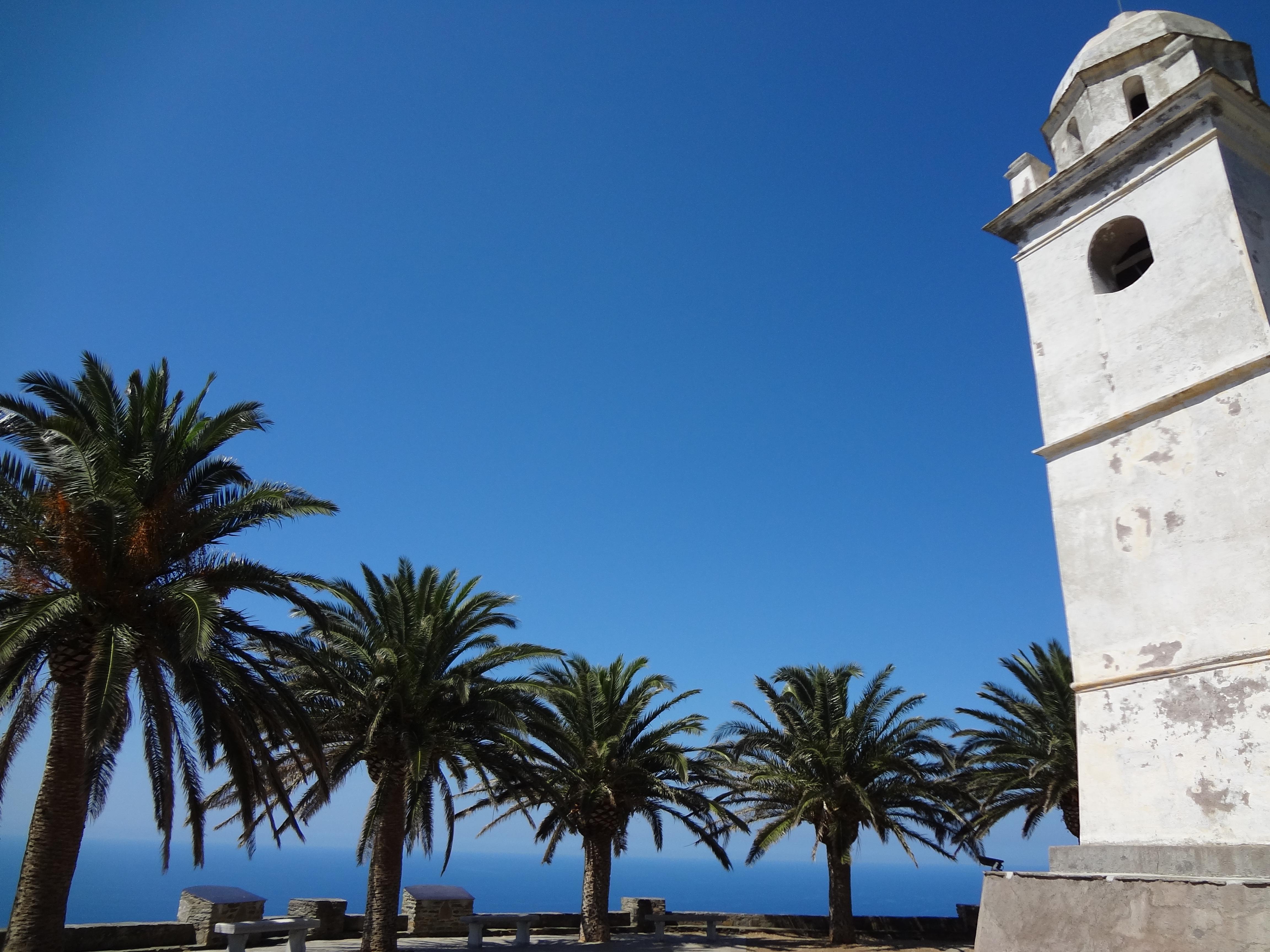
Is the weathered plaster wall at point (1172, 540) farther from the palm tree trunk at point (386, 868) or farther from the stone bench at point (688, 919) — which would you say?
the stone bench at point (688, 919)

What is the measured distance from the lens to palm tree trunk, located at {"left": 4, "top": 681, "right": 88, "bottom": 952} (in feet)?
33.7

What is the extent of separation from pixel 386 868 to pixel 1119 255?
50.8 ft

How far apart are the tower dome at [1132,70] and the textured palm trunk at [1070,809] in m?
15.8

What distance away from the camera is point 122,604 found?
11.5 m

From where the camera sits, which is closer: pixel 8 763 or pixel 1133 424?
pixel 1133 424

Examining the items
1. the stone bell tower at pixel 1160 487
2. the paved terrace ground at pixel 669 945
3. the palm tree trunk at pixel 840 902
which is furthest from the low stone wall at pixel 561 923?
the stone bell tower at pixel 1160 487

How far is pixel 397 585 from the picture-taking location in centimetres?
1747

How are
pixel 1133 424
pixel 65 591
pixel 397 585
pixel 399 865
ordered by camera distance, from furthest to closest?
pixel 397 585 < pixel 399 865 < pixel 65 591 < pixel 1133 424

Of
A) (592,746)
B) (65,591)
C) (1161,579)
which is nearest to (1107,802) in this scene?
(1161,579)

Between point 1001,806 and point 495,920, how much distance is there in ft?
43.5

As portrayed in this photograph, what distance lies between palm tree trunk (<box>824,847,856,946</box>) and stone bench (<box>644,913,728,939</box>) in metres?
3.14

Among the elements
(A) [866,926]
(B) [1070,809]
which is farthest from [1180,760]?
(A) [866,926]

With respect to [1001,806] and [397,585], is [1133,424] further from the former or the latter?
[1001,806]

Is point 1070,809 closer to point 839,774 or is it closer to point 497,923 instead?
point 839,774
